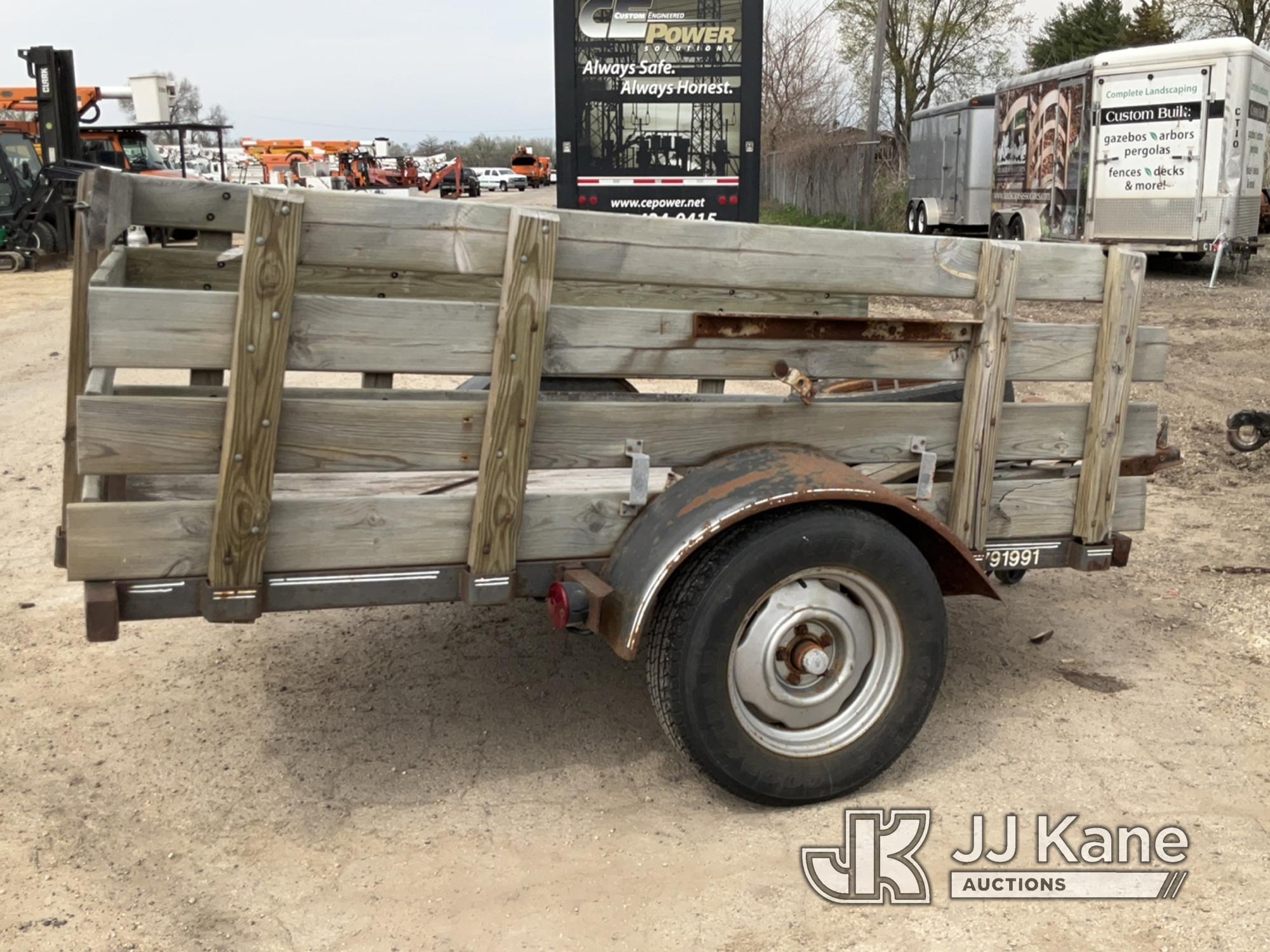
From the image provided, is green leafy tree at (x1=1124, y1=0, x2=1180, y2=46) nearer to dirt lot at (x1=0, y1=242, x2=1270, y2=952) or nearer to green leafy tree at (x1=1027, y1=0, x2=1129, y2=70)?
green leafy tree at (x1=1027, y1=0, x2=1129, y2=70)

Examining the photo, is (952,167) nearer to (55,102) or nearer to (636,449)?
(55,102)

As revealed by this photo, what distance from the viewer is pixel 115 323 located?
265 centimetres

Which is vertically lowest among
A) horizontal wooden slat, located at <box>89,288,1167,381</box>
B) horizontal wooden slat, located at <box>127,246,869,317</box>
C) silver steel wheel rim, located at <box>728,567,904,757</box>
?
silver steel wheel rim, located at <box>728,567,904,757</box>

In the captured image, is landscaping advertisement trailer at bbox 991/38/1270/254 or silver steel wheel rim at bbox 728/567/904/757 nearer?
silver steel wheel rim at bbox 728/567/904/757

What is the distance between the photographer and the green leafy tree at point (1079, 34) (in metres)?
43.9

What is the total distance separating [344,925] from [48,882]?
2.56 feet

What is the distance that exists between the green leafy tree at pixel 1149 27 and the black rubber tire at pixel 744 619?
39.1 metres

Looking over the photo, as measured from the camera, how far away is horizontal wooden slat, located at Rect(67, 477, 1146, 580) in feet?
9.08

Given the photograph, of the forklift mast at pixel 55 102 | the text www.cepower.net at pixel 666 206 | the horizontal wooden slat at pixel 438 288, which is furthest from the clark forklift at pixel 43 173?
the horizontal wooden slat at pixel 438 288

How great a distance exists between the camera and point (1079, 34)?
44.7m

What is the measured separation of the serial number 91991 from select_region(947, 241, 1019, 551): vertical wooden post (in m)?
0.06

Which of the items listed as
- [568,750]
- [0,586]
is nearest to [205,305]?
[568,750]

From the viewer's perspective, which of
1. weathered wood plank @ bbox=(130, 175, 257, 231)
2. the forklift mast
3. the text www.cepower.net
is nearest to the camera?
weathered wood plank @ bbox=(130, 175, 257, 231)

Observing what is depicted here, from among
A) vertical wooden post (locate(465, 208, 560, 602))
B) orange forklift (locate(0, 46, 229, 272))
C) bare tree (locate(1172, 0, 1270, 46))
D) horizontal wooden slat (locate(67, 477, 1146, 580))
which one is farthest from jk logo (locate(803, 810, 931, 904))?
bare tree (locate(1172, 0, 1270, 46))
